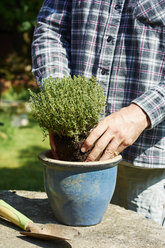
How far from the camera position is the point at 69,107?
1535 mm

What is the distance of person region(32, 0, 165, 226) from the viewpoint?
1924 millimetres

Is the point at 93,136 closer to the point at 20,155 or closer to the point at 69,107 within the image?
the point at 69,107

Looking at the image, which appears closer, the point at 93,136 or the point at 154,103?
the point at 93,136

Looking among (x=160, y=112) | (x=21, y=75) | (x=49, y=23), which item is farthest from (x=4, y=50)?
(x=160, y=112)

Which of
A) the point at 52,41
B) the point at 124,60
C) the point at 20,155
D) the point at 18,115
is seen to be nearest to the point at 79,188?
the point at 124,60

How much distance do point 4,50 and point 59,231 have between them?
943cm

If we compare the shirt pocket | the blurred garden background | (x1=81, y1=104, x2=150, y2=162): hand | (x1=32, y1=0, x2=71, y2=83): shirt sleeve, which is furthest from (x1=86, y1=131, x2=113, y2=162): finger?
the blurred garden background

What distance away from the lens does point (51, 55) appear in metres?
2.05

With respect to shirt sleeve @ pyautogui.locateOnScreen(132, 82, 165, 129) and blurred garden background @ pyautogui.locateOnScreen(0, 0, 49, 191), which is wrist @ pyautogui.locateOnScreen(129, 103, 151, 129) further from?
blurred garden background @ pyautogui.locateOnScreen(0, 0, 49, 191)

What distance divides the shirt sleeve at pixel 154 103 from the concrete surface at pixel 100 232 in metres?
0.51

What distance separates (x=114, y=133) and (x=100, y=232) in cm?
48

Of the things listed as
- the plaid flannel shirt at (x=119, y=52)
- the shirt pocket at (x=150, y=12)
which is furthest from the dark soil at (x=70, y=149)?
the shirt pocket at (x=150, y=12)

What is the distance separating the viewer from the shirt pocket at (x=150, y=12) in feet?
6.27

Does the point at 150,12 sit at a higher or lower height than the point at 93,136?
higher
